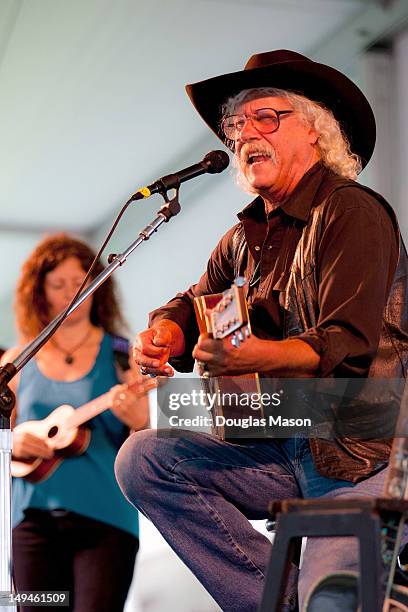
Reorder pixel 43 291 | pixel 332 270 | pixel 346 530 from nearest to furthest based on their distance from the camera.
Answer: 1. pixel 346 530
2. pixel 332 270
3. pixel 43 291

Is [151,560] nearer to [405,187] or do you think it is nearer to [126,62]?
[405,187]

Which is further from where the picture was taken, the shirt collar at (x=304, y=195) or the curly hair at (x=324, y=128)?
the curly hair at (x=324, y=128)

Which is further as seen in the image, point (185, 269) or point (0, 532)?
point (185, 269)

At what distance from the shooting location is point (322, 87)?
8.20 ft

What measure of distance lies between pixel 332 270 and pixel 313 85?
2.08 feet

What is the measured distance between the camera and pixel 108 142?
5367 millimetres

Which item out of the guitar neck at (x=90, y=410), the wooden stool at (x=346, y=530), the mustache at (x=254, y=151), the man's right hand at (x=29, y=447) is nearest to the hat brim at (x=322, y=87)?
the mustache at (x=254, y=151)

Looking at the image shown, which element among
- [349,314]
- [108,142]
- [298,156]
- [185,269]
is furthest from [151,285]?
[349,314]

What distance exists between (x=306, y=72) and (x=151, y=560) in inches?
108

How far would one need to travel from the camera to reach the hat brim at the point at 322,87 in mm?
2445

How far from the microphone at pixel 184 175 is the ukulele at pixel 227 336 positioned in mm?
305

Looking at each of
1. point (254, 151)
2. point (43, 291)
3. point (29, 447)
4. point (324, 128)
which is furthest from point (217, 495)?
point (43, 291)

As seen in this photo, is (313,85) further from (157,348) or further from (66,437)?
(66,437)
